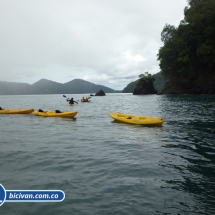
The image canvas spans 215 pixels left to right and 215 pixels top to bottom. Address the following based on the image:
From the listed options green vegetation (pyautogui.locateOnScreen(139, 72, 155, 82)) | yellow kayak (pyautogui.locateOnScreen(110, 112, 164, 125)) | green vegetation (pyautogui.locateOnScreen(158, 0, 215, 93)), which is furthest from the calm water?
green vegetation (pyautogui.locateOnScreen(139, 72, 155, 82))

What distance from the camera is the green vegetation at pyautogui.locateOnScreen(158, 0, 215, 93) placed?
186ft

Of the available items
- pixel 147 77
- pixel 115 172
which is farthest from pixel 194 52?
pixel 115 172

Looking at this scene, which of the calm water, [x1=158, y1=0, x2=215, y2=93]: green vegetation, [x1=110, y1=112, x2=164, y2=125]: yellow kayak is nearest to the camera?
the calm water

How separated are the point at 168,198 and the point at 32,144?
26.2 feet

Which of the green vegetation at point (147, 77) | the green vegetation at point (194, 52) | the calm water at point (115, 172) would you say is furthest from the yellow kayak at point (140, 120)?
the green vegetation at point (147, 77)

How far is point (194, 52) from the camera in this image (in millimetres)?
63094

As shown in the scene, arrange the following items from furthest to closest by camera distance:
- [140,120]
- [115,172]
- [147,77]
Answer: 1. [147,77]
2. [140,120]
3. [115,172]

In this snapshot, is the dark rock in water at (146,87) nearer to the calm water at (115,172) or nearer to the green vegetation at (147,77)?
the green vegetation at (147,77)

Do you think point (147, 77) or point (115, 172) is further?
point (147, 77)

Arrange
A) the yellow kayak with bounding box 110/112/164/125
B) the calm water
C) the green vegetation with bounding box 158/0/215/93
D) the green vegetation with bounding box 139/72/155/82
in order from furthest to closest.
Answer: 1. the green vegetation with bounding box 139/72/155/82
2. the green vegetation with bounding box 158/0/215/93
3. the yellow kayak with bounding box 110/112/164/125
4. the calm water

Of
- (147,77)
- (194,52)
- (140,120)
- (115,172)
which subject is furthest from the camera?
(147,77)

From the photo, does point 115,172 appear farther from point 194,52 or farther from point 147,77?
point 147,77

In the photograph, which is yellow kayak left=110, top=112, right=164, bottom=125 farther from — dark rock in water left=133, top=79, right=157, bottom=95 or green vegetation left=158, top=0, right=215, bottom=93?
dark rock in water left=133, top=79, right=157, bottom=95

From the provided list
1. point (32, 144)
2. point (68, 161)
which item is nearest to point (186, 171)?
point (68, 161)
